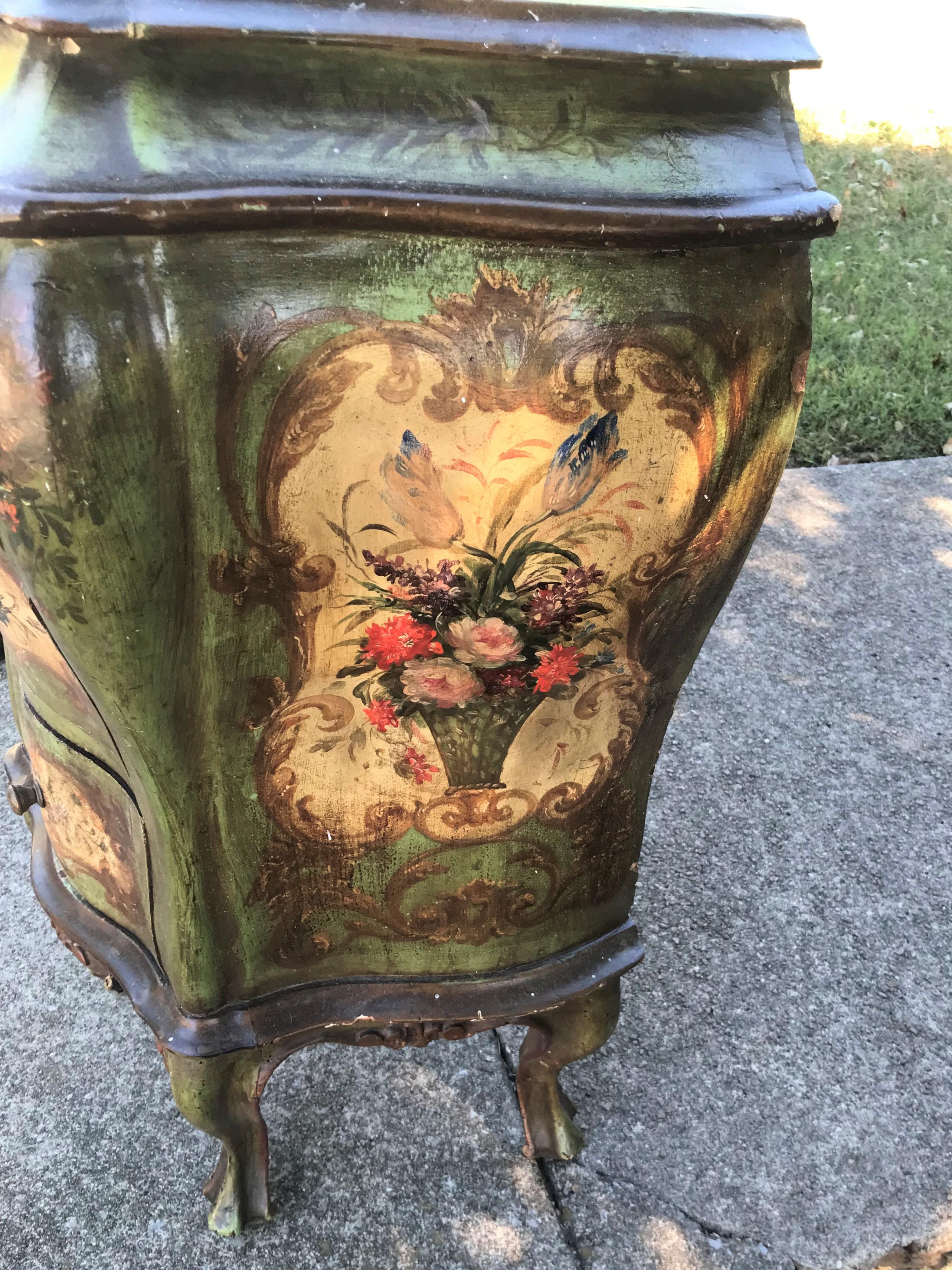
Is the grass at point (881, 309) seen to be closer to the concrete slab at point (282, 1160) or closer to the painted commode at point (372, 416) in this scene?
the concrete slab at point (282, 1160)

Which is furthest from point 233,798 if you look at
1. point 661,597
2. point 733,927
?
point 733,927

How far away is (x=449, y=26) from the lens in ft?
2.49

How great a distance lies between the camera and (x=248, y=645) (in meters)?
0.96

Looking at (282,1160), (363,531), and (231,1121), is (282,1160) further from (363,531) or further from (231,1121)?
(363,531)

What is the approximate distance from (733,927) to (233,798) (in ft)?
4.08

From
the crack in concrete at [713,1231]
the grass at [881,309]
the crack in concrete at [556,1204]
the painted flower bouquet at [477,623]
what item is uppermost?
the painted flower bouquet at [477,623]

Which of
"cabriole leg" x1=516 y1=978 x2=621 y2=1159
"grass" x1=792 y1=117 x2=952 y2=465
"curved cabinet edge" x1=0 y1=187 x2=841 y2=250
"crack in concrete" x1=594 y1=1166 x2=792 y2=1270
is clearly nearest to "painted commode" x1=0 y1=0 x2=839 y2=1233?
"curved cabinet edge" x1=0 y1=187 x2=841 y2=250

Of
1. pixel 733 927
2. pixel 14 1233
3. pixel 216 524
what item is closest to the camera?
pixel 216 524

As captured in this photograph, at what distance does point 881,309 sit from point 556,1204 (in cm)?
379

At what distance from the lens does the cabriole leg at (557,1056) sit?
4.52ft

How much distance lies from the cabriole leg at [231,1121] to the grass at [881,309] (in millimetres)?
2839

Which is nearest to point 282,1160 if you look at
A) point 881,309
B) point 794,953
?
point 794,953

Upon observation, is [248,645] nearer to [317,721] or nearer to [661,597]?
[317,721]

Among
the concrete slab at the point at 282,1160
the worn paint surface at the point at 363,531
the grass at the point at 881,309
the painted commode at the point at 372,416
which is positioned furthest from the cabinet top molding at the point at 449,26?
the grass at the point at 881,309
